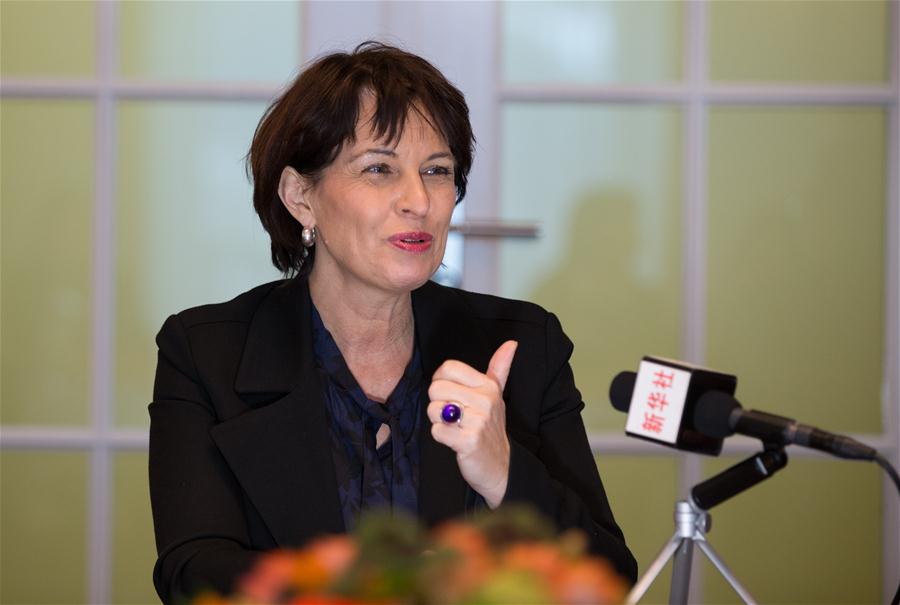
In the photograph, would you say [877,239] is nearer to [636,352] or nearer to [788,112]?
[788,112]

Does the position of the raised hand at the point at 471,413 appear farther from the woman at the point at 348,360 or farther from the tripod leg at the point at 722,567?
the tripod leg at the point at 722,567

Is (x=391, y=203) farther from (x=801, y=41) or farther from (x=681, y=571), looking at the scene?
(x=801, y=41)

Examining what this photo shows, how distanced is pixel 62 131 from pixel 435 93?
1157 millimetres

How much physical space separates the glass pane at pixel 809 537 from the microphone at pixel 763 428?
1579 mm

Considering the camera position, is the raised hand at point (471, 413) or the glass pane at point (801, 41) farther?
the glass pane at point (801, 41)

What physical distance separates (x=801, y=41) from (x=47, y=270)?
64.2 inches

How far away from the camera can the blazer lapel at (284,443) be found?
155 cm

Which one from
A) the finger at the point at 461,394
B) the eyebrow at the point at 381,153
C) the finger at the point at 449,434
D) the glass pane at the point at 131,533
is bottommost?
the glass pane at the point at 131,533

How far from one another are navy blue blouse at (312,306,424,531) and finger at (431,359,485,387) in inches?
13.8

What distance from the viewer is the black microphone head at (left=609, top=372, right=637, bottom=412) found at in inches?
43.2

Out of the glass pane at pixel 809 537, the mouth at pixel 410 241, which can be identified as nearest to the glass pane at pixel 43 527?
the mouth at pixel 410 241

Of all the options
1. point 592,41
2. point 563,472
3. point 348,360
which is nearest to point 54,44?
point 592,41

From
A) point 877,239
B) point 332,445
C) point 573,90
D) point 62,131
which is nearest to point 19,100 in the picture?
point 62,131

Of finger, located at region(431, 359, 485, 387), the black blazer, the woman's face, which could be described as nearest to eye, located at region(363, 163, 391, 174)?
the woman's face
